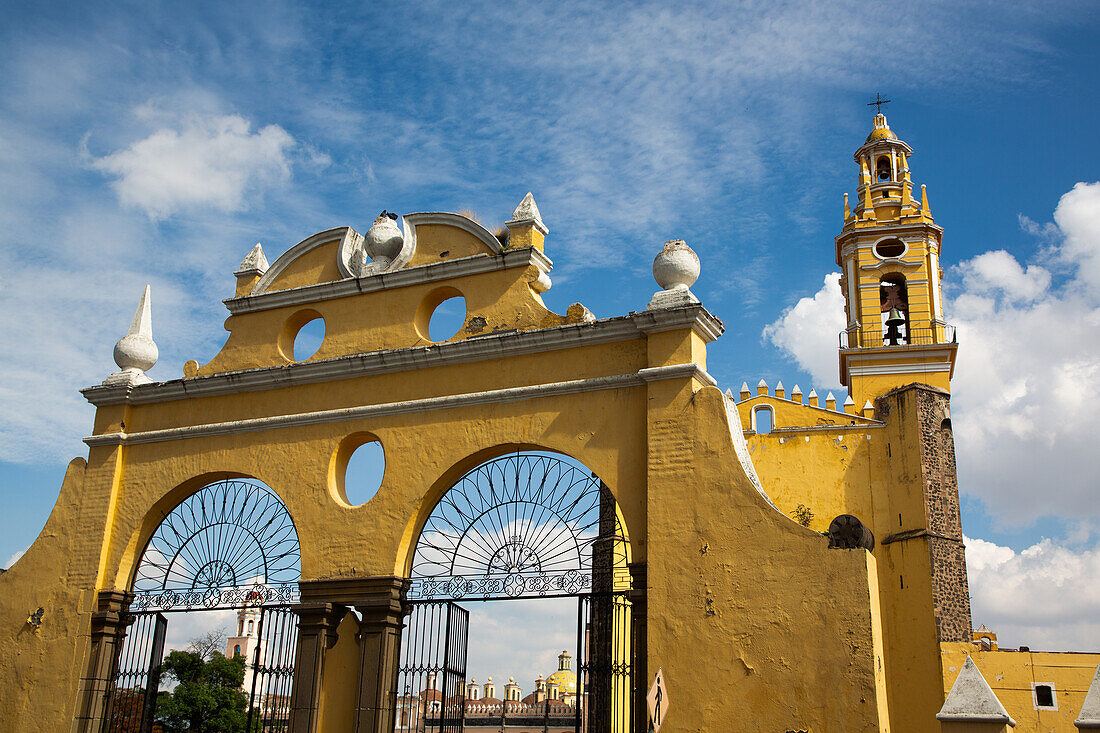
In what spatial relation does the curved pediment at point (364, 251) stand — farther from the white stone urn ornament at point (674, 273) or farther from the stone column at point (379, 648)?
the stone column at point (379, 648)

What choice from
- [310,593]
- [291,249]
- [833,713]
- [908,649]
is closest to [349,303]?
[291,249]

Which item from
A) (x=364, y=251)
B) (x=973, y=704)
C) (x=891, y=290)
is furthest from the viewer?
(x=891, y=290)

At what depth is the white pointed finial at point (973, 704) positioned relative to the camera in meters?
8.25

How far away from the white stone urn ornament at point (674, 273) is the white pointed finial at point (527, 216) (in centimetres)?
154

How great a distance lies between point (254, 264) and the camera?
1255cm

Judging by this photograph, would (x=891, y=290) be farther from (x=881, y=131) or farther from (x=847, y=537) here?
(x=847, y=537)

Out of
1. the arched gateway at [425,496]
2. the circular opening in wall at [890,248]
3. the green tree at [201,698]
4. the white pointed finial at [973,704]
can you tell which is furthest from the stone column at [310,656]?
the green tree at [201,698]

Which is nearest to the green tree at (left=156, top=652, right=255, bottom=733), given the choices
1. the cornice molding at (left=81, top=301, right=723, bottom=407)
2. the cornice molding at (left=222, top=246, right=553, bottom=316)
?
the cornice molding at (left=81, top=301, right=723, bottom=407)

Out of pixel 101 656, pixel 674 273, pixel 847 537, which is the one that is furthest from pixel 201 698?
pixel 847 537

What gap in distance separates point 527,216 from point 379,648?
481 cm

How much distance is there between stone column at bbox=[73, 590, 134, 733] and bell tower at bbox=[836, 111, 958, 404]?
55.1 feet

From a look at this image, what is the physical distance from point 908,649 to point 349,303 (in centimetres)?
1243

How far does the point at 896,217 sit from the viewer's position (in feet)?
82.1

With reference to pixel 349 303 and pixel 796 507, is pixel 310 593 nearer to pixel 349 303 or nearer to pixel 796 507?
pixel 349 303
